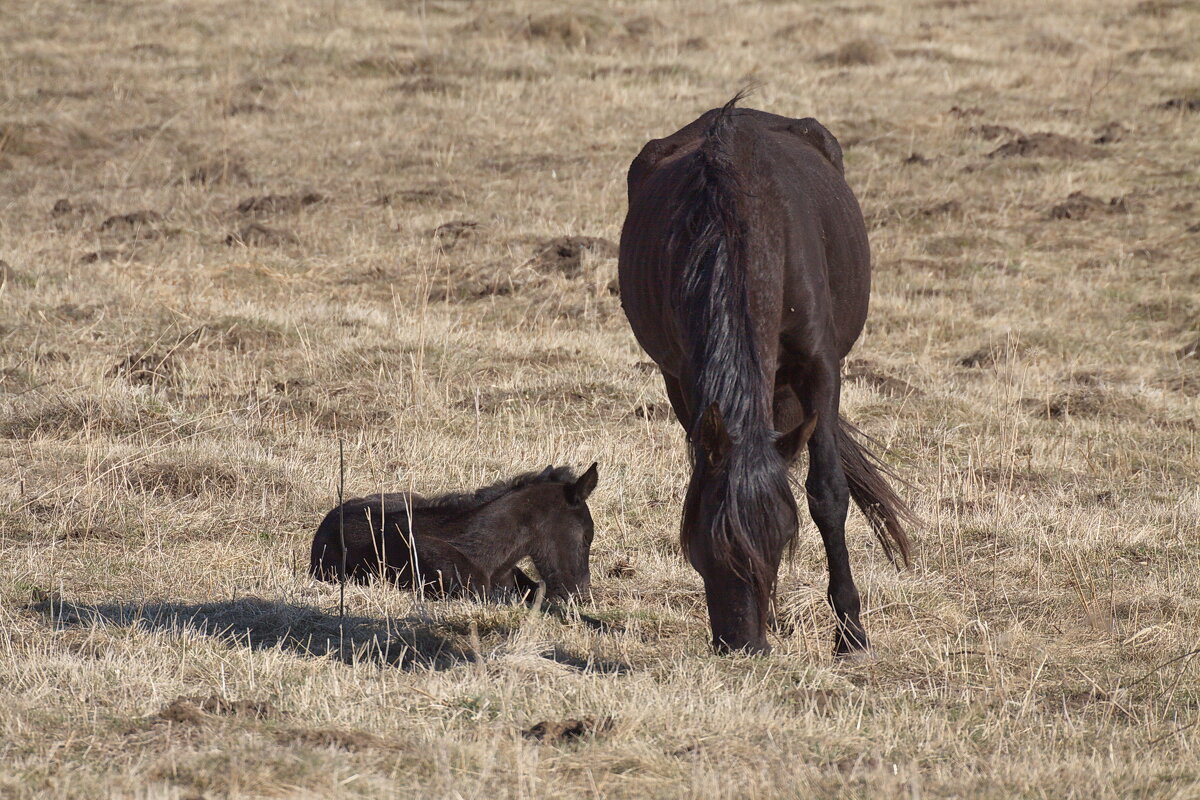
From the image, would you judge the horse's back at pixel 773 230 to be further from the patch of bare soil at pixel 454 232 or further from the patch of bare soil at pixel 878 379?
the patch of bare soil at pixel 454 232

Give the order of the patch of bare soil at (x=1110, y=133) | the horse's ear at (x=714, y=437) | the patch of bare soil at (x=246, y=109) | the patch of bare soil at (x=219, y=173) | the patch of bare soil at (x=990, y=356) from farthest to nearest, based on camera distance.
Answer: the patch of bare soil at (x=246, y=109) → the patch of bare soil at (x=1110, y=133) → the patch of bare soil at (x=219, y=173) → the patch of bare soil at (x=990, y=356) → the horse's ear at (x=714, y=437)

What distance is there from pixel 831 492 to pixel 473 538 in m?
2.16

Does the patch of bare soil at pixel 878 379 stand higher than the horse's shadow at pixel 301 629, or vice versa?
the horse's shadow at pixel 301 629

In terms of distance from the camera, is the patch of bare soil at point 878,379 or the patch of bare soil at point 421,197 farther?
the patch of bare soil at point 421,197

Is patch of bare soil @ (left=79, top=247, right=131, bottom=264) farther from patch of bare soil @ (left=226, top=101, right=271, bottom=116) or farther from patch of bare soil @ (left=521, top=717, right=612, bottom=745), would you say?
patch of bare soil @ (left=521, top=717, right=612, bottom=745)

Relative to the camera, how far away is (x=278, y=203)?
15.6 m

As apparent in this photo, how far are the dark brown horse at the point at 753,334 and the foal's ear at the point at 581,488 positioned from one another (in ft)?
3.25

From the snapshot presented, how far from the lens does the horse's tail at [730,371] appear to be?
14.2ft

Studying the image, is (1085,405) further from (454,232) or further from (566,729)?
(454,232)

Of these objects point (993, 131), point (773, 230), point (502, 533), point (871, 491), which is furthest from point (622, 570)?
point (993, 131)

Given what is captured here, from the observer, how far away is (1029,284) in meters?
13.3

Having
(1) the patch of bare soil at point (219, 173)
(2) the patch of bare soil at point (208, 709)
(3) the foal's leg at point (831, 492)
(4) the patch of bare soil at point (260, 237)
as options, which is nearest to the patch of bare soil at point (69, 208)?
(1) the patch of bare soil at point (219, 173)

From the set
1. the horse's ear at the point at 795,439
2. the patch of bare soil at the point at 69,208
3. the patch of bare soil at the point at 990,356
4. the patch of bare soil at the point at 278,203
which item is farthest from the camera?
the patch of bare soil at the point at 278,203

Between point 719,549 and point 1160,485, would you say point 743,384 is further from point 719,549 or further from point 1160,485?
point 1160,485
